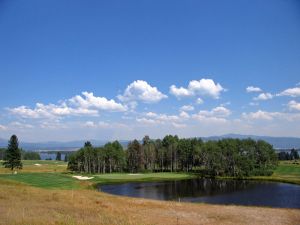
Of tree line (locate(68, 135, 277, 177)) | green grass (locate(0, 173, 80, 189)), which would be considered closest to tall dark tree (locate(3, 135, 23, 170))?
tree line (locate(68, 135, 277, 177))

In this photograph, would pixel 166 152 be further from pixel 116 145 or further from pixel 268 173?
pixel 268 173

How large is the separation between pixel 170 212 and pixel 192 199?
2243 centimetres

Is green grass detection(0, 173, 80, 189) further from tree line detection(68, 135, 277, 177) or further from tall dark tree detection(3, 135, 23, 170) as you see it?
tree line detection(68, 135, 277, 177)

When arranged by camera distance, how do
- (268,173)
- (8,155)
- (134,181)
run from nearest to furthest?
(134,181), (8,155), (268,173)

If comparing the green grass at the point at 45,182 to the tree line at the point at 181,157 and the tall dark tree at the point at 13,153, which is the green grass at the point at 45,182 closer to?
the tall dark tree at the point at 13,153

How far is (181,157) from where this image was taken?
130 meters

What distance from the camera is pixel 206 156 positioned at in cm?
11781

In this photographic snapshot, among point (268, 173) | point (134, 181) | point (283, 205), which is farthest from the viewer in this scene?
point (268, 173)

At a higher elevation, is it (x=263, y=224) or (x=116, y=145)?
(x=116, y=145)

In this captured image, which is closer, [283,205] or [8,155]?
[283,205]

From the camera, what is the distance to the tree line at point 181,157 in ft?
371

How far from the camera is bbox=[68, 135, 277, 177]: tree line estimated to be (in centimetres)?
11300

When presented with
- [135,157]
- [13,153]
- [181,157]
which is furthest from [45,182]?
[181,157]

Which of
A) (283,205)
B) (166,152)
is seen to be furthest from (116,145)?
(283,205)
